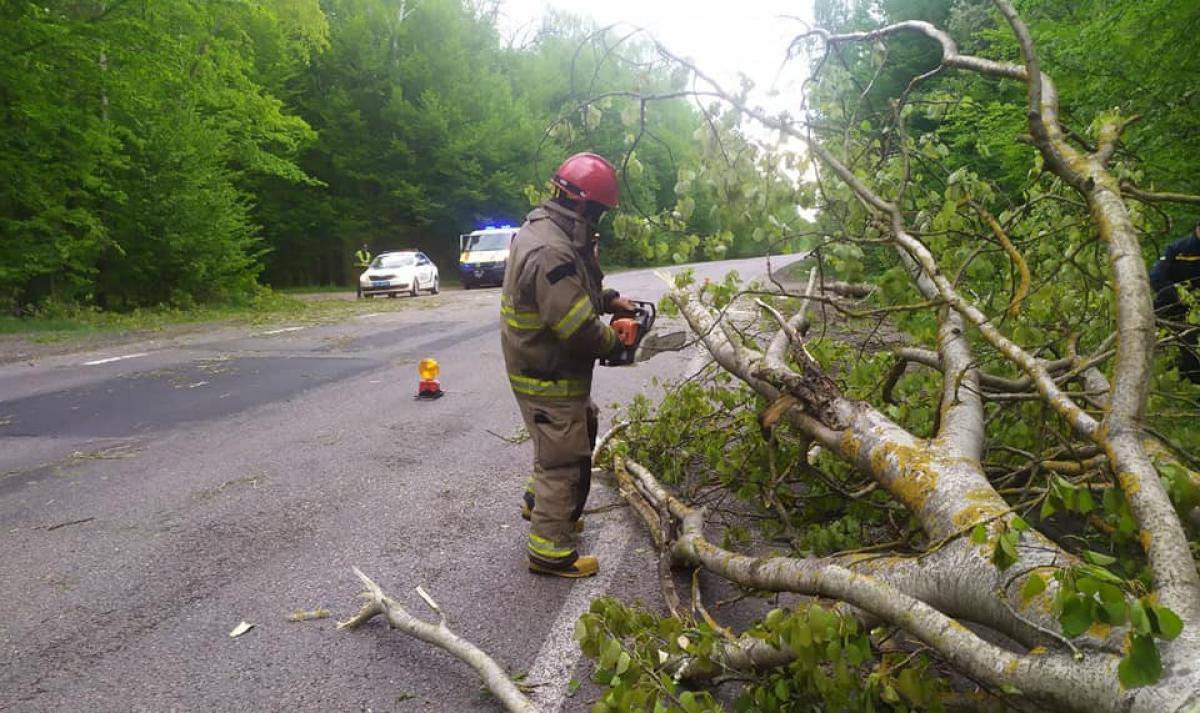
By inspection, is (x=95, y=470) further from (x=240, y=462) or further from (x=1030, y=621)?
(x=1030, y=621)

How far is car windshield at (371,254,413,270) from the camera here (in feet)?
79.4

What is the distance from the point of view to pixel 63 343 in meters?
11.5

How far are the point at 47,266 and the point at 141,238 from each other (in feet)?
9.12

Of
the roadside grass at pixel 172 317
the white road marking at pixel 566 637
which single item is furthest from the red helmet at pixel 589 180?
the roadside grass at pixel 172 317

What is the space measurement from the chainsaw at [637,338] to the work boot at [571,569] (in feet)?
2.94

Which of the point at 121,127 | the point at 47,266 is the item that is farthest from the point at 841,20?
the point at 47,266

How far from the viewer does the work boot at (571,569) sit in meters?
3.42

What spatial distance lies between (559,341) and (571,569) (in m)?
0.97

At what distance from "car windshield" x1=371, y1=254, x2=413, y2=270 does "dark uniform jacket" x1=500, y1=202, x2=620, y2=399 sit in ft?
70.0

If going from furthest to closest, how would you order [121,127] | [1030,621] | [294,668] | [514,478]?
[121,127] < [514,478] < [294,668] < [1030,621]

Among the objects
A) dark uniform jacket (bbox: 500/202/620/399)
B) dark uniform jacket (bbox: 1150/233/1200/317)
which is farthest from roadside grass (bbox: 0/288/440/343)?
dark uniform jacket (bbox: 1150/233/1200/317)

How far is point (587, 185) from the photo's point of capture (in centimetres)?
355

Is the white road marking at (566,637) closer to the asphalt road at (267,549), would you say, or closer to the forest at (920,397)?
the asphalt road at (267,549)

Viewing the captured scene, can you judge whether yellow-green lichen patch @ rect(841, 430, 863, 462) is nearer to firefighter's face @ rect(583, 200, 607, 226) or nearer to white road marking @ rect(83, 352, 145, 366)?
firefighter's face @ rect(583, 200, 607, 226)
